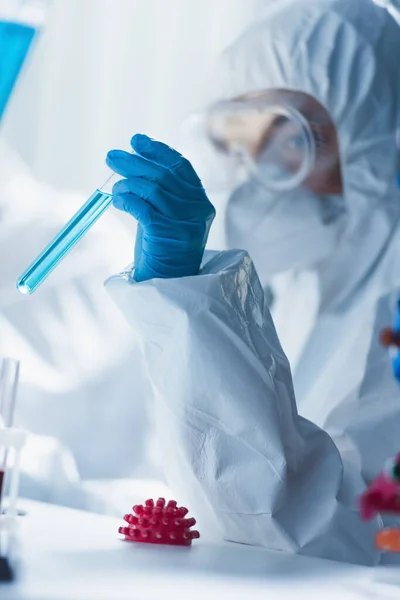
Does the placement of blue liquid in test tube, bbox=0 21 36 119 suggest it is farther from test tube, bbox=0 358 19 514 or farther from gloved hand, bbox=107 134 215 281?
test tube, bbox=0 358 19 514

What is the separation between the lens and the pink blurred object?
0.57 metres

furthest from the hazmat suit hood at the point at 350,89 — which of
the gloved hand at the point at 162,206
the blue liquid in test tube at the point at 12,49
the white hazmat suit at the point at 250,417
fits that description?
the blue liquid in test tube at the point at 12,49

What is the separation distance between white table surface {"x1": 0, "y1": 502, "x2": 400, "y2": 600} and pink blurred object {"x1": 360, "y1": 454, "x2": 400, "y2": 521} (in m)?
0.21

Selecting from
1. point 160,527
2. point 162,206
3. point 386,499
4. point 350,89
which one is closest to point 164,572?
point 160,527

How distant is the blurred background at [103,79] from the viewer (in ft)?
6.89

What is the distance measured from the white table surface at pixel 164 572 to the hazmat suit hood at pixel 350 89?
68 cm

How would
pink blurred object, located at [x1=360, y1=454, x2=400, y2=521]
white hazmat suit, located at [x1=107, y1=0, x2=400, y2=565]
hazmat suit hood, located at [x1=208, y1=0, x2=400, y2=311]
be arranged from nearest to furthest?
pink blurred object, located at [x1=360, y1=454, x2=400, y2=521] → white hazmat suit, located at [x1=107, y1=0, x2=400, y2=565] → hazmat suit hood, located at [x1=208, y1=0, x2=400, y2=311]

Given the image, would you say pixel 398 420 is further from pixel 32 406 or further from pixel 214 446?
pixel 32 406

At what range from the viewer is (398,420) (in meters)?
1.28

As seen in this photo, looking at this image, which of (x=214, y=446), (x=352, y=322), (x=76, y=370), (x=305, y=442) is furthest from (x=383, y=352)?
(x=76, y=370)

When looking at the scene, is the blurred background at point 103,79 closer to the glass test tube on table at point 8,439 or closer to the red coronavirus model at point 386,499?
the glass test tube on table at point 8,439

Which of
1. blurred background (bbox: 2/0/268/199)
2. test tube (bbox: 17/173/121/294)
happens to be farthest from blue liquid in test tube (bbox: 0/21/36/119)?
blurred background (bbox: 2/0/268/199)

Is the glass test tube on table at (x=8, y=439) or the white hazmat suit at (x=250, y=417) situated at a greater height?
the white hazmat suit at (x=250, y=417)

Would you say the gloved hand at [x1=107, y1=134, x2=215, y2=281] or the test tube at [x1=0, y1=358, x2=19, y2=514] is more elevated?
the gloved hand at [x1=107, y1=134, x2=215, y2=281]
